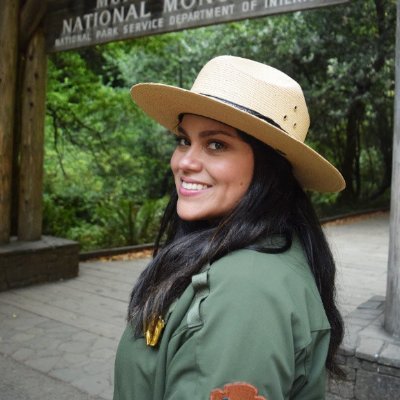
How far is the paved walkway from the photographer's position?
12.1ft

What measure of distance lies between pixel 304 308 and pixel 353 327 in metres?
2.24

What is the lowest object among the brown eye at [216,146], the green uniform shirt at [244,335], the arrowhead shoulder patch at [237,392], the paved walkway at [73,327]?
the paved walkway at [73,327]

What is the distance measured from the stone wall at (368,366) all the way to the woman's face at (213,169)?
5.54ft

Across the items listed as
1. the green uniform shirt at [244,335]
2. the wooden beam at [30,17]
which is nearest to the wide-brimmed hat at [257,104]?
the green uniform shirt at [244,335]

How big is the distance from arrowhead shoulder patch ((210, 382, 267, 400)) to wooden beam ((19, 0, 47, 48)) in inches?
246

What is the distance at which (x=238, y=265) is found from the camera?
1191 mm

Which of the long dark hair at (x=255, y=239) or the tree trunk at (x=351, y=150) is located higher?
the tree trunk at (x=351, y=150)

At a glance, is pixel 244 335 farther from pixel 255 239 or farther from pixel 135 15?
pixel 135 15

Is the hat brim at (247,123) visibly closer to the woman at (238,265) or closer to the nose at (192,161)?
the woman at (238,265)

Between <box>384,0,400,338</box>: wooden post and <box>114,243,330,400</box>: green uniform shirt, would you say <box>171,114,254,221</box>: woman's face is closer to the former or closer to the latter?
<box>114,243,330,400</box>: green uniform shirt

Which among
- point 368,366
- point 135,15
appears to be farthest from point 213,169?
point 135,15

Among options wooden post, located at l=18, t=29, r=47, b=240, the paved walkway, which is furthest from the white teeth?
wooden post, located at l=18, t=29, r=47, b=240

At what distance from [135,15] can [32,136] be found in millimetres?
2191

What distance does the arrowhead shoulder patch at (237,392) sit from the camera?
103cm
